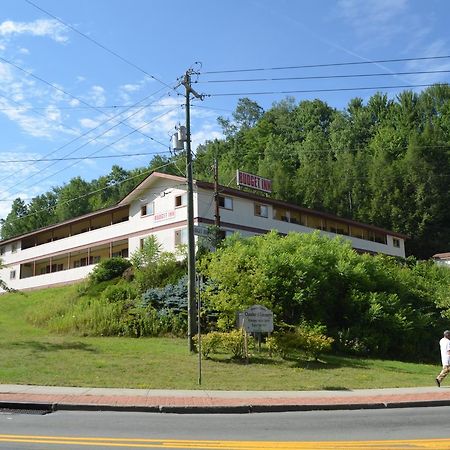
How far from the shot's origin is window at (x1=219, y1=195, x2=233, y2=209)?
40906 millimetres

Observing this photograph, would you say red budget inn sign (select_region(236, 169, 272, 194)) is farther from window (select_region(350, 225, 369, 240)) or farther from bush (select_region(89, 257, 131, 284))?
window (select_region(350, 225, 369, 240))

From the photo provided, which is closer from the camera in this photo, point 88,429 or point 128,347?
point 88,429

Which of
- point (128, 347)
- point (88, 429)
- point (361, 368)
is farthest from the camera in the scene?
point (128, 347)

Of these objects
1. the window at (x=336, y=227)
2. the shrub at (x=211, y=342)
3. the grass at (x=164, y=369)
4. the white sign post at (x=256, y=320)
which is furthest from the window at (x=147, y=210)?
the white sign post at (x=256, y=320)

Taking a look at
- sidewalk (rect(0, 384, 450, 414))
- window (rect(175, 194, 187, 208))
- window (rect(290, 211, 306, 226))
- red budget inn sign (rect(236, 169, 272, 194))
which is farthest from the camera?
window (rect(290, 211, 306, 226))

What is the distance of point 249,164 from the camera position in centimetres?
8600

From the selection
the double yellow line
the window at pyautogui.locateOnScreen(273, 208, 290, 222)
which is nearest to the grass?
the double yellow line

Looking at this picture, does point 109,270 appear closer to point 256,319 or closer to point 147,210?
point 147,210

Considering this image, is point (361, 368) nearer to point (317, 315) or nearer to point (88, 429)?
point (317, 315)

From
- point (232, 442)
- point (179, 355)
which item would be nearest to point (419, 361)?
point (179, 355)

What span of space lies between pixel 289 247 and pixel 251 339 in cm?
693

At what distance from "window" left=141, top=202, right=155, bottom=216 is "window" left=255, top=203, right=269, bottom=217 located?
26.9 ft

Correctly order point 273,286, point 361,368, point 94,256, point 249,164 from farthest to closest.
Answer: point 249,164 < point 94,256 < point 273,286 < point 361,368

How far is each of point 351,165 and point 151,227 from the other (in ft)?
131
